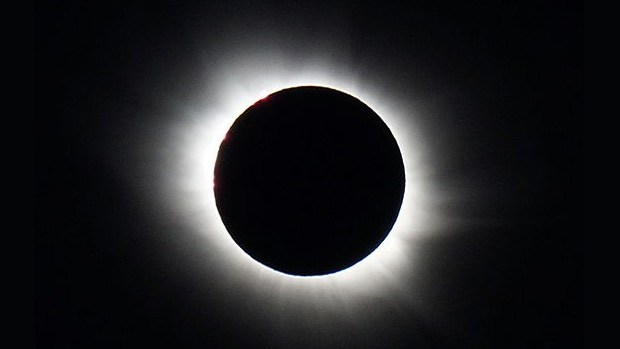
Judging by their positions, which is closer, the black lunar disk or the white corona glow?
the black lunar disk

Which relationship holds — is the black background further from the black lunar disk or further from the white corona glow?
the black lunar disk

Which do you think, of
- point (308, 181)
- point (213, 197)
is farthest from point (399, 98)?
point (213, 197)

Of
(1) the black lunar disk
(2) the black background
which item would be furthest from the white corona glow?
(1) the black lunar disk

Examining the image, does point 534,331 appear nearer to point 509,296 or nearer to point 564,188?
point 509,296

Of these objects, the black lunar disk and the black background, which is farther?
the black background

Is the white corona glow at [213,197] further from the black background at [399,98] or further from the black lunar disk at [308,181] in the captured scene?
the black lunar disk at [308,181]

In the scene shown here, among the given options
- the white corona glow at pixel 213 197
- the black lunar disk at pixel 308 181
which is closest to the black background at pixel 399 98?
the white corona glow at pixel 213 197
